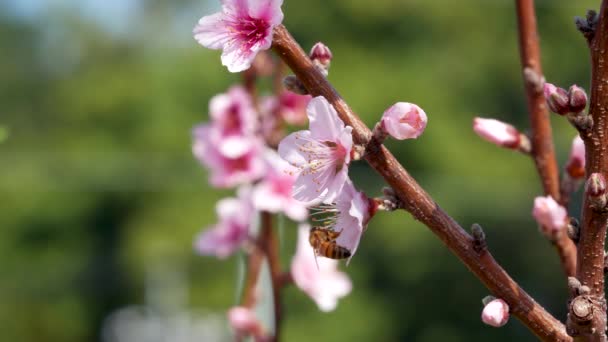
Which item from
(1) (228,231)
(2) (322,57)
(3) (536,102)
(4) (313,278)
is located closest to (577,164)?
(3) (536,102)

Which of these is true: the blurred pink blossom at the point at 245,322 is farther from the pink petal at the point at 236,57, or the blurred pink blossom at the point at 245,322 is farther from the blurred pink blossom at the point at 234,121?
the pink petal at the point at 236,57

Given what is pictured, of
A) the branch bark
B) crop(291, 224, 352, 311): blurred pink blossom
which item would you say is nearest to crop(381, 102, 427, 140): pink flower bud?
the branch bark

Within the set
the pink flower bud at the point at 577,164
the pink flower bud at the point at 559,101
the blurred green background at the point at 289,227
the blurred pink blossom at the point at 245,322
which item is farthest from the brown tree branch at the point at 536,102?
the blurred green background at the point at 289,227

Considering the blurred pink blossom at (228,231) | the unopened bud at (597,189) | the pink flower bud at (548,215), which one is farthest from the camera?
the blurred pink blossom at (228,231)

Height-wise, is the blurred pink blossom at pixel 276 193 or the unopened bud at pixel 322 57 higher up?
the unopened bud at pixel 322 57

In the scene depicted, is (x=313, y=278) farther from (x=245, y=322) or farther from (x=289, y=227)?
(x=289, y=227)

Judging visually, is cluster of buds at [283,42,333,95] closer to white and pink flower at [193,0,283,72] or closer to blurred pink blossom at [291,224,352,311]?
white and pink flower at [193,0,283,72]

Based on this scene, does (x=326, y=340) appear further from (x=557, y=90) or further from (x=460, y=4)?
(x=557, y=90)
